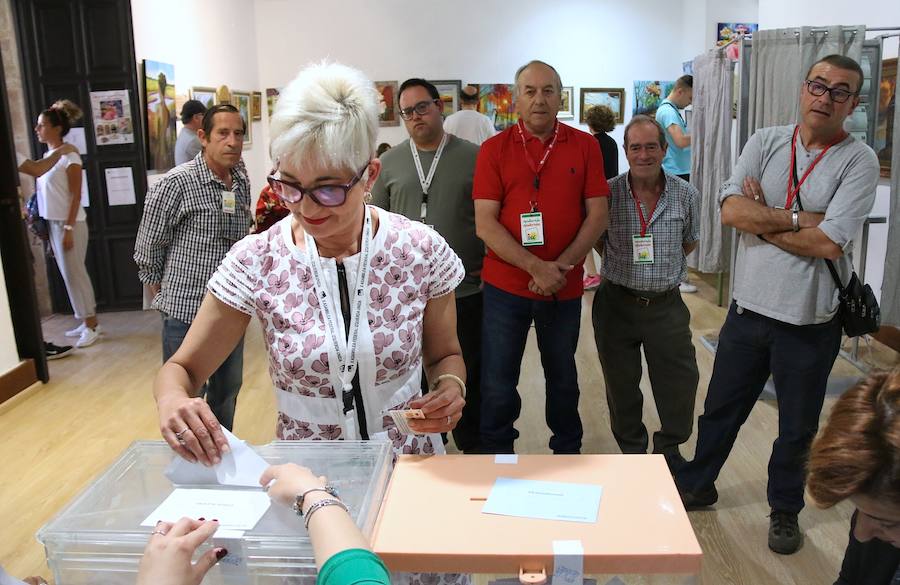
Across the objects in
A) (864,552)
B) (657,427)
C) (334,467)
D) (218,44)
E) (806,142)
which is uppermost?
(218,44)

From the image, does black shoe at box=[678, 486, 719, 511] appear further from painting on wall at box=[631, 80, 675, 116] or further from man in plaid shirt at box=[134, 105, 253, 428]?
painting on wall at box=[631, 80, 675, 116]

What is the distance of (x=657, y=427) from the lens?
4098 mm

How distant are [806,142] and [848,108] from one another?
172 millimetres

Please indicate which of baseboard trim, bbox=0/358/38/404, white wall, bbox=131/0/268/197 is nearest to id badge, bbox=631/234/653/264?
baseboard trim, bbox=0/358/38/404

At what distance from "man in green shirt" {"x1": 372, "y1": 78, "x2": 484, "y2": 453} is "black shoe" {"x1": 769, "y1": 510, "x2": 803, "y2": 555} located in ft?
5.07

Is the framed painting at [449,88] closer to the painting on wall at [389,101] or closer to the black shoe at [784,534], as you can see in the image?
the painting on wall at [389,101]

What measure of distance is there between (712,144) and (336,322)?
4833 millimetres

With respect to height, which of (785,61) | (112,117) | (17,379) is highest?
(785,61)

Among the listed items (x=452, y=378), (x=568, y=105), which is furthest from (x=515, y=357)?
(x=568, y=105)

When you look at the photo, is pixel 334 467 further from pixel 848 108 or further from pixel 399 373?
pixel 848 108

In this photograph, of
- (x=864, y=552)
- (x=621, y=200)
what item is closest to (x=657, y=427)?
(x=621, y=200)

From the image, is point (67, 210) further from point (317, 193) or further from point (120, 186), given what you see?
point (317, 193)

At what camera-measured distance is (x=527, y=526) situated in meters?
1.26

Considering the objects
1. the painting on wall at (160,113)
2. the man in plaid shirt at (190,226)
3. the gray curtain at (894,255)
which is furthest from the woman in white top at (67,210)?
the gray curtain at (894,255)
